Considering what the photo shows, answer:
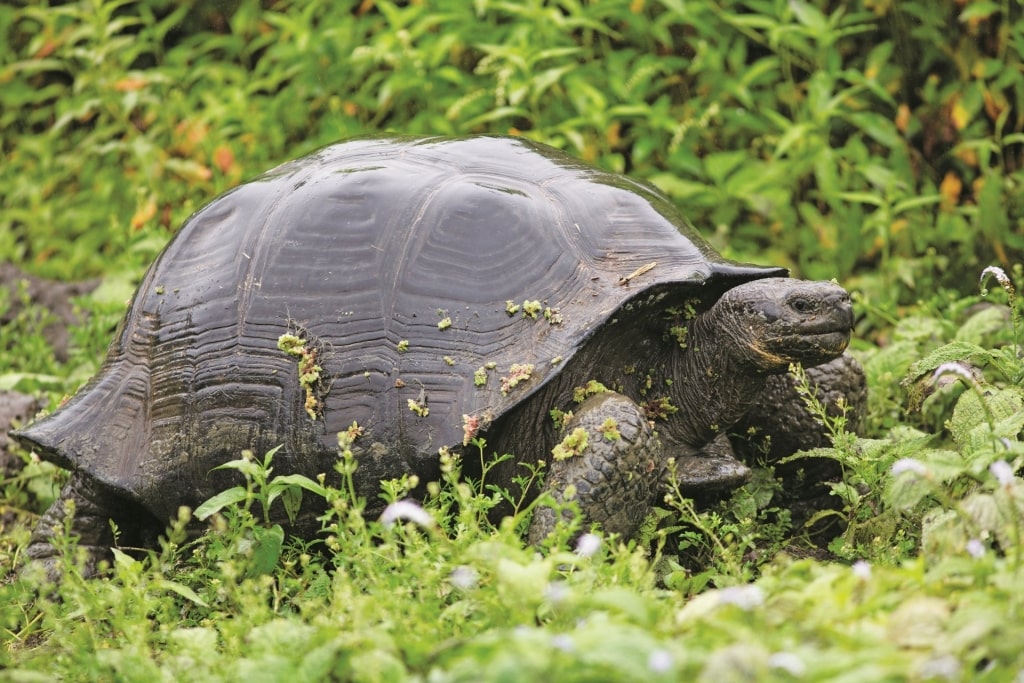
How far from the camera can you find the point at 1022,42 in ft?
17.8

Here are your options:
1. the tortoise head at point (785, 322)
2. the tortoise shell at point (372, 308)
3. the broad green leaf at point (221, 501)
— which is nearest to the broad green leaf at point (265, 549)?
the broad green leaf at point (221, 501)

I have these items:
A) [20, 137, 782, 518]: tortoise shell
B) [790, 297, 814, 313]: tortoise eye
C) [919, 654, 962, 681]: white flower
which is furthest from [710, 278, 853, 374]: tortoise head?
[919, 654, 962, 681]: white flower

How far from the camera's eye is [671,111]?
6.47m

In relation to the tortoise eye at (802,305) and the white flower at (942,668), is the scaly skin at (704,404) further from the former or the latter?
the white flower at (942,668)

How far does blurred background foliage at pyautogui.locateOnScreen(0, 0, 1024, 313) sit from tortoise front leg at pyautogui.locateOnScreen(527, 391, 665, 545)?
2186mm

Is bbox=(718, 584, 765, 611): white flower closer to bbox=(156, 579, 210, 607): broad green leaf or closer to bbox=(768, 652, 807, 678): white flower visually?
bbox=(768, 652, 807, 678): white flower

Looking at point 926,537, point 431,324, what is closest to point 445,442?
point 431,324

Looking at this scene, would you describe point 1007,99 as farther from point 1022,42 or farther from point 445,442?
point 445,442

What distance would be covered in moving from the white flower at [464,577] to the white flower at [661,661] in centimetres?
54

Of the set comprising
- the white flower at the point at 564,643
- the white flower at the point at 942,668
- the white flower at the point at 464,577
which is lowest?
the white flower at the point at 464,577

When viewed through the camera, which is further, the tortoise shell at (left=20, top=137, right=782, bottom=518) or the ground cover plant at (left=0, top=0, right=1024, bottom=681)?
the tortoise shell at (left=20, top=137, right=782, bottom=518)

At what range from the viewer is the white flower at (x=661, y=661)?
5.67ft

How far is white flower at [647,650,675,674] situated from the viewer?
173 cm

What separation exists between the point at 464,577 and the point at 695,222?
418cm
